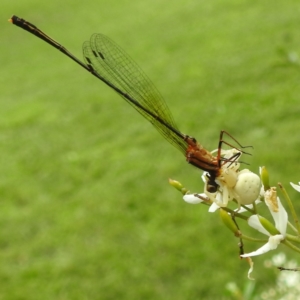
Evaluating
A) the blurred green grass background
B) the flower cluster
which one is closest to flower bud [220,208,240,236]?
the flower cluster

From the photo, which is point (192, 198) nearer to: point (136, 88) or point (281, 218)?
point (281, 218)

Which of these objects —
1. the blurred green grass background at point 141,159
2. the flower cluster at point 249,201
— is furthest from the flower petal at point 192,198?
the blurred green grass background at point 141,159

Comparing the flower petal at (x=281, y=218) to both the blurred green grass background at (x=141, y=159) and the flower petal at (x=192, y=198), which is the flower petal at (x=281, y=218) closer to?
the flower petal at (x=192, y=198)

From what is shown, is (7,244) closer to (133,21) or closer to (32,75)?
(32,75)

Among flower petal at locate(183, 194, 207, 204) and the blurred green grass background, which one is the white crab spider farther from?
the blurred green grass background

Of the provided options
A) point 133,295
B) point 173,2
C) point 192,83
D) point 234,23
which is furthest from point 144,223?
point 173,2

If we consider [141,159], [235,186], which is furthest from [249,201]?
[141,159]

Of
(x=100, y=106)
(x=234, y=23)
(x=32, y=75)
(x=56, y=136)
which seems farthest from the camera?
(x=32, y=75)
